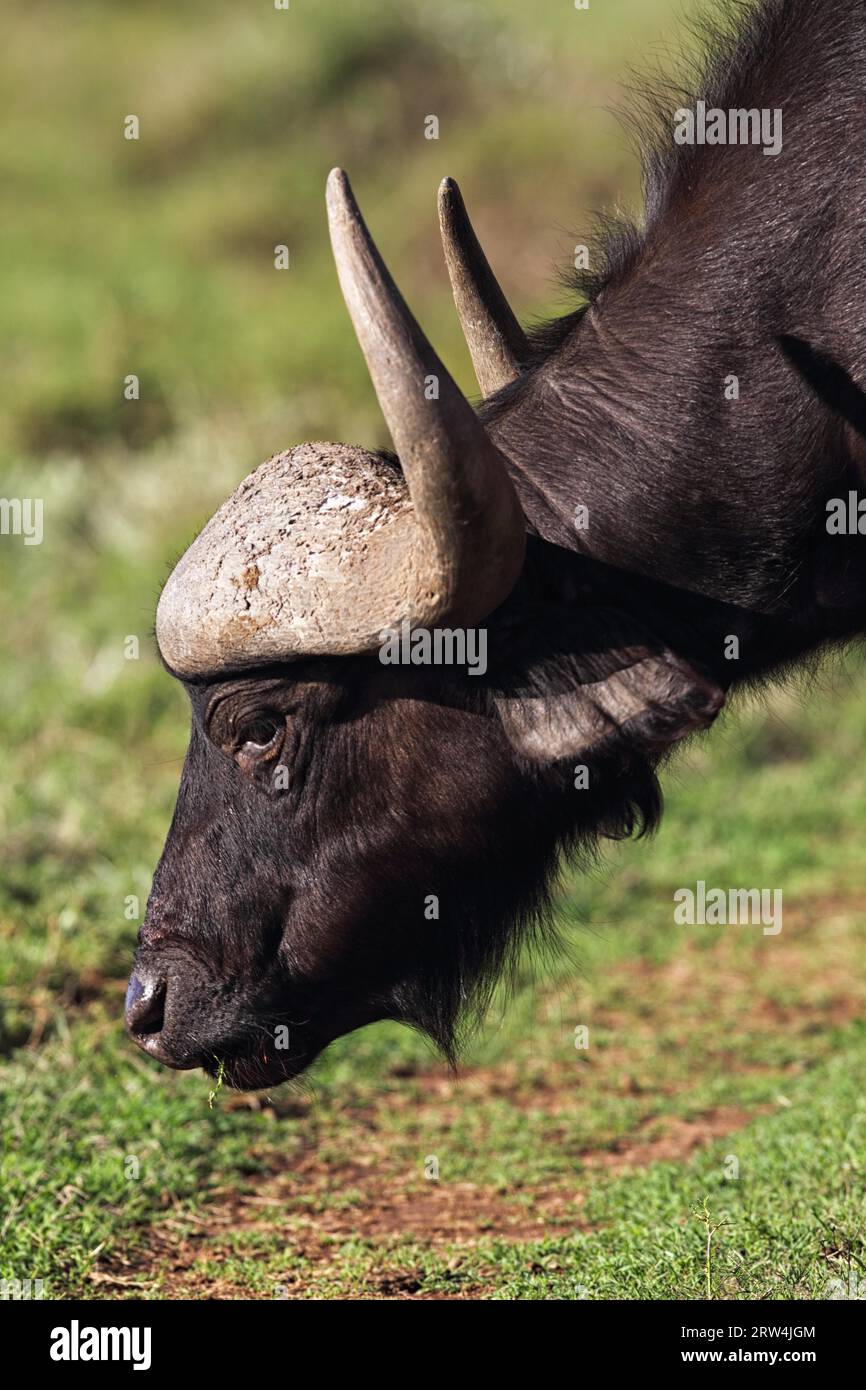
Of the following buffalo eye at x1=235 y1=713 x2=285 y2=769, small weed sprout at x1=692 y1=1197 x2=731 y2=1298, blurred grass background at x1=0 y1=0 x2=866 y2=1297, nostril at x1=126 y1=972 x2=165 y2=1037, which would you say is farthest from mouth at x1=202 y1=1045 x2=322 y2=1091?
small weed sprout at x1=692 y1=1197 x2=731 y2=1298

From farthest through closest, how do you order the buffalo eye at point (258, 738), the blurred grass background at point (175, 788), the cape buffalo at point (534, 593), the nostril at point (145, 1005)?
1. the blurred grass background at point (175, 788)
2. the nostril at point (145, 1005)
3. the buffalo eye at point (258, 738)
4. the cape buffalo at point (534, 593)

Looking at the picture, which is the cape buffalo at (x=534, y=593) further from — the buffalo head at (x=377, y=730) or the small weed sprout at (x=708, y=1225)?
the small weed sprout at (x=708, y=1225)

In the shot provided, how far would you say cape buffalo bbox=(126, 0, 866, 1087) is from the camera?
10.8 feet

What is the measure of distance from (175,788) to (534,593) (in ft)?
12.6

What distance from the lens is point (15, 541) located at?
31.0ft

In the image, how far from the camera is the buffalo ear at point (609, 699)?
3.32 m

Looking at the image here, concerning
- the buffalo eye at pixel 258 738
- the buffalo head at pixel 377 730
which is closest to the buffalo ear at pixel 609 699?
the buffalo head at pixel 377 730

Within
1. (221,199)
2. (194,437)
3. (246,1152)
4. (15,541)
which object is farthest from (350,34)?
(246,1152)

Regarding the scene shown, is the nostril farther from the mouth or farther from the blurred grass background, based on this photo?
the blurred grass background

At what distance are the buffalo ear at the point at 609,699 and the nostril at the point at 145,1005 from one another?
0.93m

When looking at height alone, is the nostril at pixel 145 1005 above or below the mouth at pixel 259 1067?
above

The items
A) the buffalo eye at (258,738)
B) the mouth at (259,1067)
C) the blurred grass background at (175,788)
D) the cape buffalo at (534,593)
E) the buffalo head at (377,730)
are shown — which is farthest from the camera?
the blurred grass background at (175,788)

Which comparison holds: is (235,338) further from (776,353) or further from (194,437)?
(776,353)
